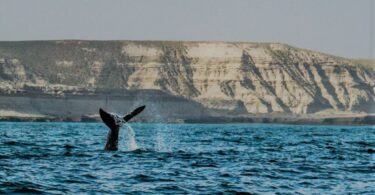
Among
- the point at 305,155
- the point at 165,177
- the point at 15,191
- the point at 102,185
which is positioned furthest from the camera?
the point at 305,155

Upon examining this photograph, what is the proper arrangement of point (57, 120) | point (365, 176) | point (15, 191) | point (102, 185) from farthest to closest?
point (57, 120)
point (365, 176)
point (102, 185)
point (15, 191)

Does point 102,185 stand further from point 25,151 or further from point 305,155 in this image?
point 305,155

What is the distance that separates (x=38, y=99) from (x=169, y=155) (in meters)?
164

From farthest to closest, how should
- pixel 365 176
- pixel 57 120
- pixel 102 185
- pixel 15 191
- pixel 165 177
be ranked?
pixel 57 120 < pixel 365 176 < pixel 165 177 < pixel 102 185 < pixel 15 191

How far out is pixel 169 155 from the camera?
3700 centimetres

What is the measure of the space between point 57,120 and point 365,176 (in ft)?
530

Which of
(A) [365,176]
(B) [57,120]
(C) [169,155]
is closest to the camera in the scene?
(A) [365,176]

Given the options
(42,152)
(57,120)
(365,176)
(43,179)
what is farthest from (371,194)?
(57,120)

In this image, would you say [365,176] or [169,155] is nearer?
[365,176]

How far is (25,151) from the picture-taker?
38.4 m

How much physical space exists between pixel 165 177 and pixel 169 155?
10.0 meters

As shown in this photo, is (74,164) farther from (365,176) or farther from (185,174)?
(365,176)

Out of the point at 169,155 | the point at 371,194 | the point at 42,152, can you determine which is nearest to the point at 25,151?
the point at 42,152

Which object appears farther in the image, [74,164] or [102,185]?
[74,164]
